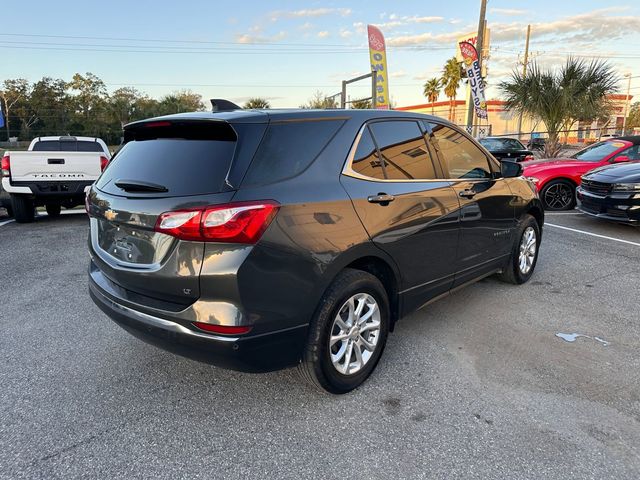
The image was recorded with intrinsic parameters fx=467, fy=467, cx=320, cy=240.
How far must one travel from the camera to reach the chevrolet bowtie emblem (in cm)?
272

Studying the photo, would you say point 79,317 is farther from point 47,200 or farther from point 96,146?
point 96,146

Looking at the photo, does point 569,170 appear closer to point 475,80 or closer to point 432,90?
point 475,80

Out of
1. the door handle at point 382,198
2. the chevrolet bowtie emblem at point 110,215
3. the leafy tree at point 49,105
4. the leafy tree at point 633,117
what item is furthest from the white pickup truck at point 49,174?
the leafy tree at point 633,117

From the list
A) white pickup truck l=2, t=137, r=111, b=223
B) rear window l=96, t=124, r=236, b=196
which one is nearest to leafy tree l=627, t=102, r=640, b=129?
white pickup truck l=2, t=137, r=111, b=223

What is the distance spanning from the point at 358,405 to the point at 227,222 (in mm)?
1379

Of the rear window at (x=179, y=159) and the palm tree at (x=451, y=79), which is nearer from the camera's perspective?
the rear window at (x=179, y=159)

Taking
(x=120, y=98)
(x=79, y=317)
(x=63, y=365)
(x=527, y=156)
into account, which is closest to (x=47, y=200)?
(x=79, y=317)

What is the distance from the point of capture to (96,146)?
35.6 ft

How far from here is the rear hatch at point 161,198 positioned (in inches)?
92.6

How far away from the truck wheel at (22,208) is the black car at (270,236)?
6.72 metres

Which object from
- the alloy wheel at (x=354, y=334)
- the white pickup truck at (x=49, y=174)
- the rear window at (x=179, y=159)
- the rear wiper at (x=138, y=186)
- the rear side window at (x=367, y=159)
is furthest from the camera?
the white pickup truck at (x=49, y=174)

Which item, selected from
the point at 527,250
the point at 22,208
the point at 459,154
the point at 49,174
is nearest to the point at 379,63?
the point at 49,174

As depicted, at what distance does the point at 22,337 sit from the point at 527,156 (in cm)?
1536

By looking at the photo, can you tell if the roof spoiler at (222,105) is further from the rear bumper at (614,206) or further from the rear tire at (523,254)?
the rear bumper at (614,206)
